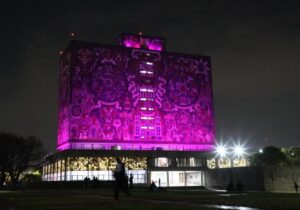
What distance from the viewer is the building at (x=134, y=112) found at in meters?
106

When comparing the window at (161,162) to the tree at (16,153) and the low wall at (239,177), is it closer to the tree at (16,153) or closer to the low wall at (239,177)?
the tree at (16,153)

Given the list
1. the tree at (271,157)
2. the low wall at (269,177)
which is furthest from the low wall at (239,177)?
the tree at (271,157)

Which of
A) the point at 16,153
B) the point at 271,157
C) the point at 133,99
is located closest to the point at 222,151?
the point at 271,157

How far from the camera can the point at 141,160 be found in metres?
107

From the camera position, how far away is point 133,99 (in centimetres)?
11756

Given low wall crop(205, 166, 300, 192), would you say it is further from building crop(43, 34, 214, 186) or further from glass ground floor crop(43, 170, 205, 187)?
glass ground floor crop(43, 170, 205, 187)

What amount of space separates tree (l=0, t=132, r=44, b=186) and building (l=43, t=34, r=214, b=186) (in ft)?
27.7

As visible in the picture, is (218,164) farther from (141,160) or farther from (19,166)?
(19,166)

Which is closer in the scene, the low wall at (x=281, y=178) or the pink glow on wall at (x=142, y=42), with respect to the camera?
the low wall at (x=281, y=178)

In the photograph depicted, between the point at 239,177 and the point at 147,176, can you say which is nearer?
the point at 239,177

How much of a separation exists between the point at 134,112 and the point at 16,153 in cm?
3678

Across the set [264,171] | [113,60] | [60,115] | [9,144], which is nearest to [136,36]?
[113,60]

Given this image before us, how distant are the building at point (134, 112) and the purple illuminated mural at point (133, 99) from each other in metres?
0.28

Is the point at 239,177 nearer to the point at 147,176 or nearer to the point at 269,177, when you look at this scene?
the point at 269,177
